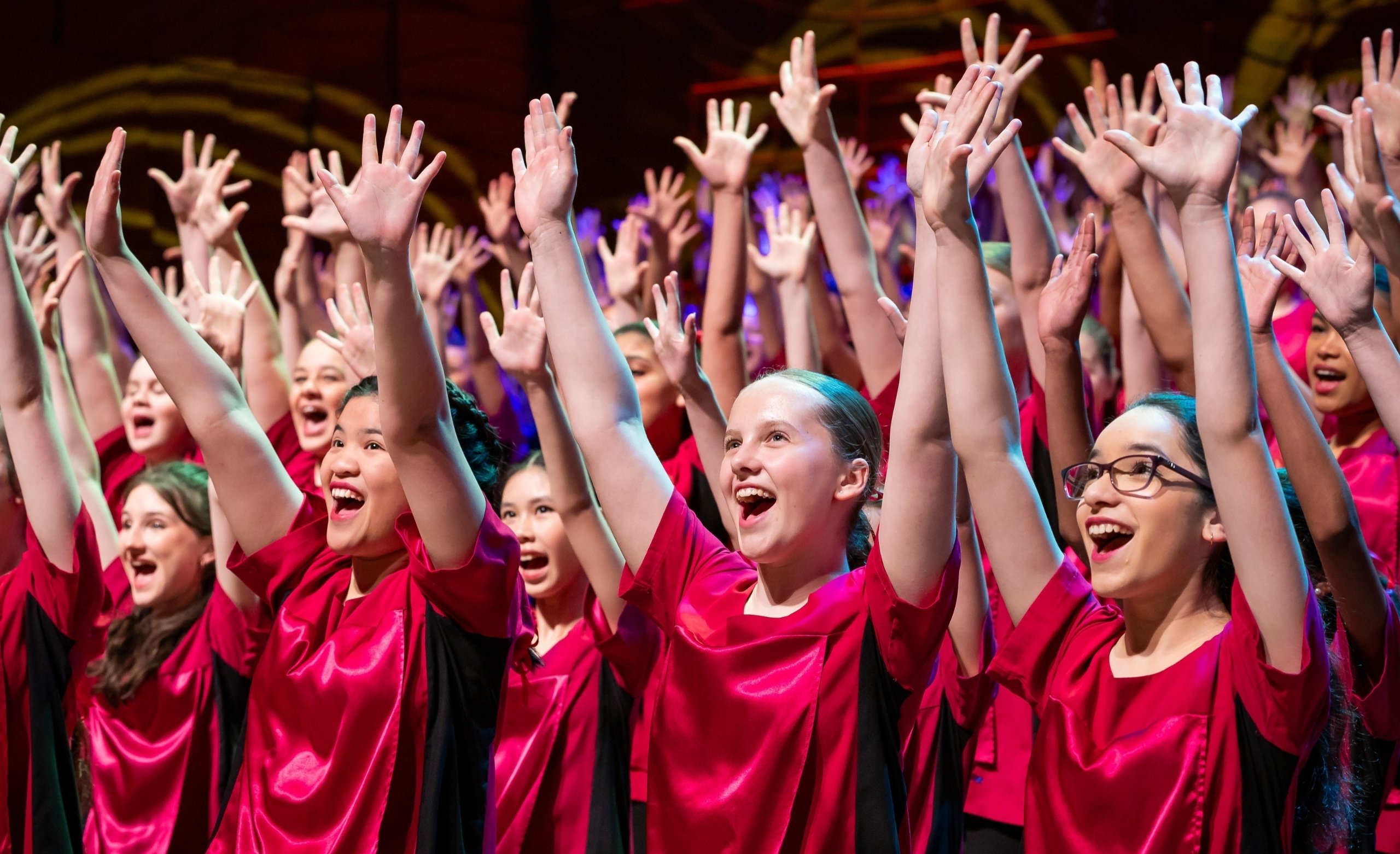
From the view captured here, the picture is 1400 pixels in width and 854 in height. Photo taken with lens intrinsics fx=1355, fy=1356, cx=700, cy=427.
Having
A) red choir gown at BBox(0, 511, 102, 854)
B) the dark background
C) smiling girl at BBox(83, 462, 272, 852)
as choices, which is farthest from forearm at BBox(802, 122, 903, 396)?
the dark background

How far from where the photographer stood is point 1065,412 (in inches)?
86.1

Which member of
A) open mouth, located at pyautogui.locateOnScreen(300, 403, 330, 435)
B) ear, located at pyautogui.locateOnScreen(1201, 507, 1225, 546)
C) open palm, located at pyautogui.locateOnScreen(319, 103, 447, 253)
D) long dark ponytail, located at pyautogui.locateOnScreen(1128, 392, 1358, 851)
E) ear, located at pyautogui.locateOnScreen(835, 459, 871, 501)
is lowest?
long dark ponytail, located at pyautogui.locateOnScreen(1128, 392, 1358, 851)

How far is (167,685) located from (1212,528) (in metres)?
1.97

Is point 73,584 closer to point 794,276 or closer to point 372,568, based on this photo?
point 372,568

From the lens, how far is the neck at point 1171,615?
173cm

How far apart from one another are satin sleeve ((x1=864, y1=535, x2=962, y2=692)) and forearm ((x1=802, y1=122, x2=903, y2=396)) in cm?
107

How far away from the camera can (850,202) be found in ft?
8.97

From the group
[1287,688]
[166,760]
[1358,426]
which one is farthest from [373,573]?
[1358,426]

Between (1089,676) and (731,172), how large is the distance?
5.10ft

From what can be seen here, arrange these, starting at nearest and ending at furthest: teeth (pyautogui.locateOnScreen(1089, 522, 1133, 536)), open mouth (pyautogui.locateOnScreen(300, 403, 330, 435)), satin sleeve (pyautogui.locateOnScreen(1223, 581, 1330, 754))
→ satin sleeve (pyautogui.locateOnScreen(1223, 581, 1330, 754)), teeth (pyautogui.locateOnScreen(1089, 522, 1133, 536)), open mouth (pyautogui.locateOnScreen(300, 403, 330, 435))

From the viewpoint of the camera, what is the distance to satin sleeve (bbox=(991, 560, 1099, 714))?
5.88 feet

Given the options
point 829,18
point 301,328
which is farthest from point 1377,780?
point 829,18

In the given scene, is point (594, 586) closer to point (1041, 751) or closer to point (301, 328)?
point (1041, 751)

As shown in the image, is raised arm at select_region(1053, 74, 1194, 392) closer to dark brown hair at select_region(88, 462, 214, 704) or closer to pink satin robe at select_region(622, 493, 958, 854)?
pink satin robe at select_region(622, 493, 958, 854)
